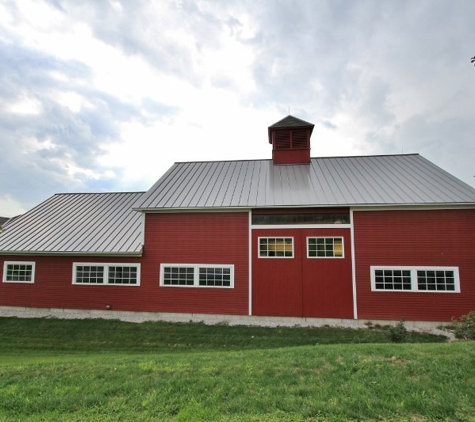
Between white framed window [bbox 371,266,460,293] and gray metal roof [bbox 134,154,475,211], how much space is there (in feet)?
8.87

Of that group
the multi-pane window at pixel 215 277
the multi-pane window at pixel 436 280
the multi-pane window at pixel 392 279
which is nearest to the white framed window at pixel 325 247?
the multi-pane window at pixel 392 279

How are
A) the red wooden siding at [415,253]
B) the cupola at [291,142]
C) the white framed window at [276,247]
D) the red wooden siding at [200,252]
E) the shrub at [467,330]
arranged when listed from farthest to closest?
the cupola at [291,142]
the red wooden siding at [200,252]
the white framed window at [276,247]
the red wooden siding at [415,253]
the shrub at [467,330]

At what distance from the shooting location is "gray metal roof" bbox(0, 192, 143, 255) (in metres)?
15.1

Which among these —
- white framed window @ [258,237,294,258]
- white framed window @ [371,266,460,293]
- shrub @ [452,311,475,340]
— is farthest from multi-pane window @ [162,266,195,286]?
shrub @ [452,311,475,340]

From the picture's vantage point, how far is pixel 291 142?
1800 centimetres

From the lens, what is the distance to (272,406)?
13.3ft

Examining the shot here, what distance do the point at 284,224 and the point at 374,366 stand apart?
874 cm

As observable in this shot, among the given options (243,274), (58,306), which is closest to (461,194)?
(243,274)

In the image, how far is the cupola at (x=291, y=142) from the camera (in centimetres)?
1783

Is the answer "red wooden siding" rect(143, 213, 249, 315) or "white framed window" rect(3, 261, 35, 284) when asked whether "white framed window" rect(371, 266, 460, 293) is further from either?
"white framed window" rect(3, 261, 35, 284)

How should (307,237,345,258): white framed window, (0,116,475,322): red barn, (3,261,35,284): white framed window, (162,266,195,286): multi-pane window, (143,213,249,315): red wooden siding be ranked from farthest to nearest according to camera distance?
(3,261,35,284): white framed window, (162,266,195,286): multi-pane window, (143,213,249,315): red wooden siding, (307,237,345,258): white framed window, (0,116,475,322): red barn

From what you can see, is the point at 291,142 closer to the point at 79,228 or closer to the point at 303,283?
the point at 303,283

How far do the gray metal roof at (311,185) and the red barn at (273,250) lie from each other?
88mm

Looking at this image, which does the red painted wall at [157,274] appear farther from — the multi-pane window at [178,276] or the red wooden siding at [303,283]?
the red wooden siding at [303,283]
